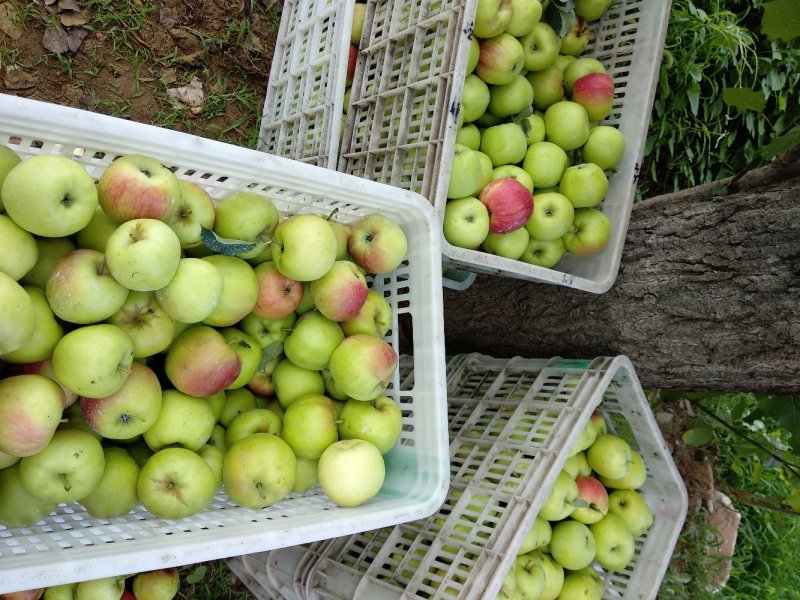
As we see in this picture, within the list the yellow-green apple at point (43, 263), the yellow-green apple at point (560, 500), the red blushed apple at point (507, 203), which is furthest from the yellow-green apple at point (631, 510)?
the yellow-green apple at point (43, 263)

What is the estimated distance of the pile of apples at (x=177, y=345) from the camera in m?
1.17

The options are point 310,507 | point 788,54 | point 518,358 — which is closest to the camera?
point 310,507

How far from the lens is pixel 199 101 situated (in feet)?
8.60

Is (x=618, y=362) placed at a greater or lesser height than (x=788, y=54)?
lesser

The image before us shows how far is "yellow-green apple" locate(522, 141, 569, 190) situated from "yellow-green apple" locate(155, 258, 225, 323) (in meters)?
1.30

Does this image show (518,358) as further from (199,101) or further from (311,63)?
(199,101)

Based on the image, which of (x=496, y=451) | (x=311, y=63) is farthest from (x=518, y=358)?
(x=311, y=63)

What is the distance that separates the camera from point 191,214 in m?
1.37

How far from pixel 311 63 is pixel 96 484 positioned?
1643 mm

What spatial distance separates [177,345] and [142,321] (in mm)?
131

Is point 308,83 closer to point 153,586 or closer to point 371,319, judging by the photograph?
point 371,319

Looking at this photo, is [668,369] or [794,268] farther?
[668,369]

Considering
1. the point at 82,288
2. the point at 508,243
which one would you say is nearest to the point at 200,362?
the point at 82,288

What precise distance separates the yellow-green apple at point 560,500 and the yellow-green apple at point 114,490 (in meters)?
1.38
